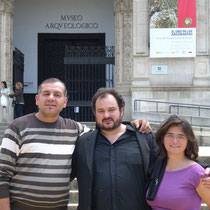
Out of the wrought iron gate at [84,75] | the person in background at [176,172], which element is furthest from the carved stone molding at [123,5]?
the person in background at [176,172]

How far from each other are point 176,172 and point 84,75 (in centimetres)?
1450

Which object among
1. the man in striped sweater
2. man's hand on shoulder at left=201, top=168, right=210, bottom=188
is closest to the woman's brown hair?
man's hand on shoulder at left=201, top=168, right=210, bottom=188

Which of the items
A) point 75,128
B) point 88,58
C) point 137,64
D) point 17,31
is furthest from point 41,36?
point 75,128

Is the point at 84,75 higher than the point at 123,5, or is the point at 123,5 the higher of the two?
the point at 123,5

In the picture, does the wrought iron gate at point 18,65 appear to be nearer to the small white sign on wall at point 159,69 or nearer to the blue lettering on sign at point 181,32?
the small white sign on wall at point 159,69

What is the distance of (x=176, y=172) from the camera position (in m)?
2.92

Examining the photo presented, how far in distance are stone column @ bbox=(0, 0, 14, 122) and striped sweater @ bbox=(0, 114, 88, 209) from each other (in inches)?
510

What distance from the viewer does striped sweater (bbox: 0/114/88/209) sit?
9.91 ft

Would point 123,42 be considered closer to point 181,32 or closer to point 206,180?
point 181,32

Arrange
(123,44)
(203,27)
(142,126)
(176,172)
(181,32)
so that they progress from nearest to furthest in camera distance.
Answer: (176,172)
(142,126)
(181,32)
(203,27)
(123,44)

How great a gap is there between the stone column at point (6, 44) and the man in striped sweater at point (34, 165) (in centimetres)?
1293

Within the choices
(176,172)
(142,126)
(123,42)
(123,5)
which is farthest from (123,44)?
(176,172)

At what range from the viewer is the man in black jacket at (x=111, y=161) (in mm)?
2986

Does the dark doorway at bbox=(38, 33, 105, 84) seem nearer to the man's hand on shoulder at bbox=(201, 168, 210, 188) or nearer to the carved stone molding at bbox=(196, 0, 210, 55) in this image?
the carved stone molding at bbox=(196, 0, 210, 55)
